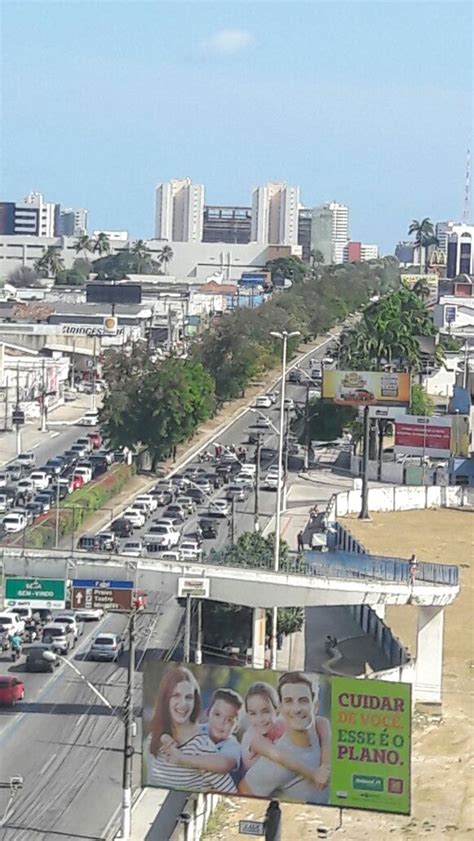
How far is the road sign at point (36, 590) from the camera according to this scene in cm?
2783

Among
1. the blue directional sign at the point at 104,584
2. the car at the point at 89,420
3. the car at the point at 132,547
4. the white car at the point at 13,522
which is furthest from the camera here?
the car at the point at 89,420

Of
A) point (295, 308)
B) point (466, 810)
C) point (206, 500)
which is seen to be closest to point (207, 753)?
point (466, 810)

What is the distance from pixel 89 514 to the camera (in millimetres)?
48562

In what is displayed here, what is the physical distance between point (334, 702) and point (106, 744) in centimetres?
709

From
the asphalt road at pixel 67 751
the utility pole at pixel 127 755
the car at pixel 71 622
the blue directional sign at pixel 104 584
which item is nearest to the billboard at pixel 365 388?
the car at pixel 71 622

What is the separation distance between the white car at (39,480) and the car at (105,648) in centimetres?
2278

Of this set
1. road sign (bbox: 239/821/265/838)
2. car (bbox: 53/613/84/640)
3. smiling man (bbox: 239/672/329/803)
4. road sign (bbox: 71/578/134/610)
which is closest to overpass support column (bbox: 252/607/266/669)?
road sign (bbox: 71/578/134/610)

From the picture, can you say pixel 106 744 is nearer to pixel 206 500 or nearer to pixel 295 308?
pixel 206 500

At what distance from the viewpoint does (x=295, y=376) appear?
314ft

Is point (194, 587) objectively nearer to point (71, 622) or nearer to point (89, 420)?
point (71, 622)

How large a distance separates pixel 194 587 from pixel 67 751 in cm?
411

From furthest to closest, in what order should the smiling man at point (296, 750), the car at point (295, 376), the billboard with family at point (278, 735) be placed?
the car at point (295, 376) < the smiling man at point (296, 750) < the billboard with family at point (278, 735)

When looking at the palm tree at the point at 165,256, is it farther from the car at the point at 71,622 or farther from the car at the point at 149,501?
the car at the point at 71,622

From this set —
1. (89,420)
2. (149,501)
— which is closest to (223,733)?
(149,501)
